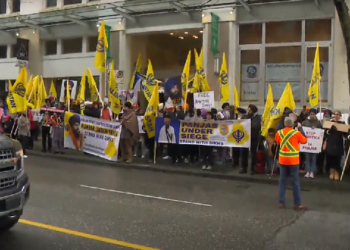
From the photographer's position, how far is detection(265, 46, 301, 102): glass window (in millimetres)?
18453

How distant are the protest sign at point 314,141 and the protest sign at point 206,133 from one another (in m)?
1.57

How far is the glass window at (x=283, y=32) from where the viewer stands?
18.4 m

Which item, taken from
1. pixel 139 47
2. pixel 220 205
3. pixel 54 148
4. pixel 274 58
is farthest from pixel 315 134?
A: pixel 139 47

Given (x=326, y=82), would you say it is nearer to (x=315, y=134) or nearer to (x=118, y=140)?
(x=315, y=134)

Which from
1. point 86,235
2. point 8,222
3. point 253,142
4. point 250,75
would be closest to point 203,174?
point 253,142

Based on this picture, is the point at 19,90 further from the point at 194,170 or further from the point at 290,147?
the point at 290,147

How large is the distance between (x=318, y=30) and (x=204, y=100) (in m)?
6.07

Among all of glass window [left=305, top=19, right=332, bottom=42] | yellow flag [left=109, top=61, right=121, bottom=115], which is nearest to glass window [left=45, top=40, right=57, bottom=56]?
yellow flag [left=109, top=61, right=121, bottom=115]

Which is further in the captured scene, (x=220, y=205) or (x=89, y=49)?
(x=89, y=49)

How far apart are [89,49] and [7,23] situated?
16.6ft

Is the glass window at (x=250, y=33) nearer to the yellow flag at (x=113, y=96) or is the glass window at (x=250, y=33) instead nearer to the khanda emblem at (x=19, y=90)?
the yellow flag at (x=113, y=96)

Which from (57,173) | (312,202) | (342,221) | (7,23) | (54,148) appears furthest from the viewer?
(7,23)

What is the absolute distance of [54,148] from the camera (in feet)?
53.5

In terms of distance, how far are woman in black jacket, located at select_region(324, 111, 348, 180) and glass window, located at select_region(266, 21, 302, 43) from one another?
7217mm
